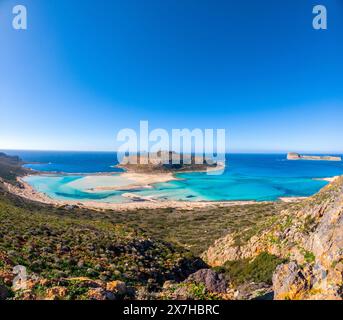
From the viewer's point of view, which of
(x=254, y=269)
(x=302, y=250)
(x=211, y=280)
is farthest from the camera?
(x=254, y=269)

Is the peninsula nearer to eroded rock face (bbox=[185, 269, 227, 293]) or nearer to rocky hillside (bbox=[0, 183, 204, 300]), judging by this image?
rocky hillside (bbox=[0, 183, 204, 300])

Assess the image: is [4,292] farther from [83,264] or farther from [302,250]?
[302,250]

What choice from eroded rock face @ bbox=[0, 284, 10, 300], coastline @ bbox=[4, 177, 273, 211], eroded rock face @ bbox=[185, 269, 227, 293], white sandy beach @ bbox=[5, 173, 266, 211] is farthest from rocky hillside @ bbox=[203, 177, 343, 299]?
white sandy beach @ bbox=[5, 173, 266, 211]

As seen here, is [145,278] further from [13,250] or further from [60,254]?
[13,250]

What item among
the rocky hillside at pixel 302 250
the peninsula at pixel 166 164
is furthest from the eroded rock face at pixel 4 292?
the peninsula at pixel 166 164

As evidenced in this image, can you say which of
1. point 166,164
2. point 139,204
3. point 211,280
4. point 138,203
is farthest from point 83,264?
point 166,164

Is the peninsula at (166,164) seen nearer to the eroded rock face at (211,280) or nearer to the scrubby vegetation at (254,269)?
the scrubby vegetation at (254,269)
